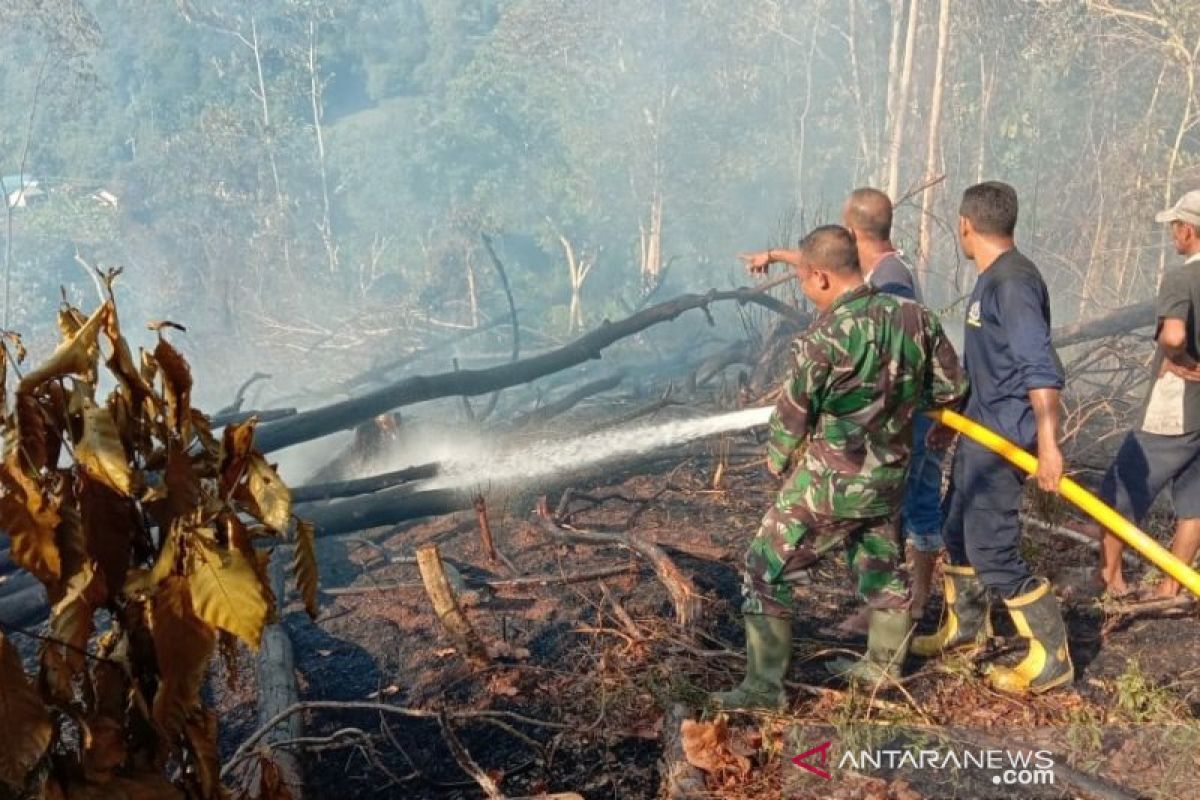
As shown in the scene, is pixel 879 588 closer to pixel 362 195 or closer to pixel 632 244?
pixel 632 244

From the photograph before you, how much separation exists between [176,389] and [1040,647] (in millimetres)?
3132

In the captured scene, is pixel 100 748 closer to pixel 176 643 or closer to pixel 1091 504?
pixel 176 643

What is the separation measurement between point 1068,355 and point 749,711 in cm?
1101

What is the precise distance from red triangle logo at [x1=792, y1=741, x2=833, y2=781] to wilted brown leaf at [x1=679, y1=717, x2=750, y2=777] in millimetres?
199

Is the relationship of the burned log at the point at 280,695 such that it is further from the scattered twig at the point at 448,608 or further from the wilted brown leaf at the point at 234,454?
the wilted brown leaf at the point at 234,454

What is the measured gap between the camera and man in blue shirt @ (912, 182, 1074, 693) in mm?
3156

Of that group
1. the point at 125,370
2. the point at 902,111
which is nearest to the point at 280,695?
the point at 125,370

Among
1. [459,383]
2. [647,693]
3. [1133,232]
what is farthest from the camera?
[1133,232]

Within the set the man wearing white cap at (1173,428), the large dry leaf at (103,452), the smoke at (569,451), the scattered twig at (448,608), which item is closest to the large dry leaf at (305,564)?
the large dry leaf at (103,452)

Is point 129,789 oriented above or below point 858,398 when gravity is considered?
below

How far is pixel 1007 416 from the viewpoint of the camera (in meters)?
3.33

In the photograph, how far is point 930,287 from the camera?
1883cm

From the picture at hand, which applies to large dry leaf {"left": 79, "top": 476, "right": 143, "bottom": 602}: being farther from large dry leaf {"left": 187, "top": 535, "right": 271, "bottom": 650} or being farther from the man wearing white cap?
the man wearing white cap

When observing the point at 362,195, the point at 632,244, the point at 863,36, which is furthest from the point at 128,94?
the point at 863,36
